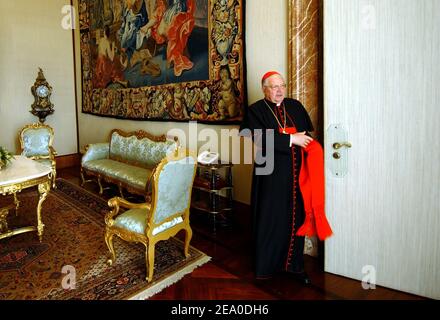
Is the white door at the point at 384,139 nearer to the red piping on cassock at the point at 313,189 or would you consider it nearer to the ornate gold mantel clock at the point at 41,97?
the red piping on cassock at the point at 313,189

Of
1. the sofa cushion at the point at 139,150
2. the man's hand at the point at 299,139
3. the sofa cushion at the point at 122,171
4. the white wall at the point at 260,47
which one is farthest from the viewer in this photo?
the sofa cushion at the point at 139,150

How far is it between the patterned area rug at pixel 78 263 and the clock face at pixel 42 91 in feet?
11.8

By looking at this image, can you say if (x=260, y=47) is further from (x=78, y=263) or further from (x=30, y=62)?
(x=30, y=62)

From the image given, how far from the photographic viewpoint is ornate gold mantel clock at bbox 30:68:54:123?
648cm

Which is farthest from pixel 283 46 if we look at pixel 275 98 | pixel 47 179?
pixel 47 179

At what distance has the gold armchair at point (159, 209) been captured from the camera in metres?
2.35

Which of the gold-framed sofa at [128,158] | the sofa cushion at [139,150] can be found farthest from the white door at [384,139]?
the sofa cushion at [139,150]

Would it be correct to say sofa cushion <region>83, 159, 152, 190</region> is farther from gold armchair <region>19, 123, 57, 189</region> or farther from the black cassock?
the black cassock

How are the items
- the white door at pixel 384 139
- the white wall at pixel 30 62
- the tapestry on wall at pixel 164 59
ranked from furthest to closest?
the white wall at pixel 30 62, the tapestry on wall at pixel 164 59, the white door at pixel 384 139

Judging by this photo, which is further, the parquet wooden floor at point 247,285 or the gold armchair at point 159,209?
the gold armchair at point 159,209

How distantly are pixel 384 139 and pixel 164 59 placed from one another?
3436mm

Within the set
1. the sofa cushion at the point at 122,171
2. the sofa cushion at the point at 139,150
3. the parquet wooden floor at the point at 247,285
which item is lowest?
the parquet wooden floor at the point at 247,285

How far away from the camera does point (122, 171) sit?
4512 mm

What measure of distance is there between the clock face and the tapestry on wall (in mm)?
786
